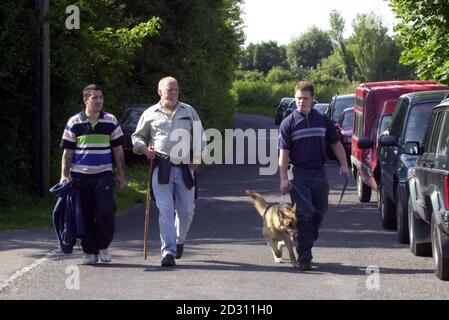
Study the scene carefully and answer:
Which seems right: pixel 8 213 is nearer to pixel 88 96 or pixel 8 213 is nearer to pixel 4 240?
pixel 4 240

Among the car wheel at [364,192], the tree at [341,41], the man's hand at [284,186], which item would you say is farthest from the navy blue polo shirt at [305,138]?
the tree at [341,41]

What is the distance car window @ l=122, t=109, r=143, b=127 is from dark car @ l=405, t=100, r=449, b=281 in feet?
53.0

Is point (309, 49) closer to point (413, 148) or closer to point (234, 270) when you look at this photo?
point (413, 148)

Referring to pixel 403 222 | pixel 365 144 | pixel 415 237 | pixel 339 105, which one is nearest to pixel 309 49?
pixel 339 105

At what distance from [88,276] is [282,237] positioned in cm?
213

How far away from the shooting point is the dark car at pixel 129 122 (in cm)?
2786

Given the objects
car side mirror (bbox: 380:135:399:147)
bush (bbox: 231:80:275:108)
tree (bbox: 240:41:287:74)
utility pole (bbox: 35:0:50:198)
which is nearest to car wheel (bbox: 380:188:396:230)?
car side mirror (bbox: 380:135:399:147)

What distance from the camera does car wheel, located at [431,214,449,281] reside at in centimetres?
1048

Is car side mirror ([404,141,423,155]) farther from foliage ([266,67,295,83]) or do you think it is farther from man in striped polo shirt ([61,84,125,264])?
foliage ([266,67,295,83])

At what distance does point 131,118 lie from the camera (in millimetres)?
28734

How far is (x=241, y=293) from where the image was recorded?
32.7 feet

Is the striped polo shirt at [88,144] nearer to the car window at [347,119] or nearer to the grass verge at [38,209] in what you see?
the grass verge at [38,209]

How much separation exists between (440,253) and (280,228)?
1.82 m
